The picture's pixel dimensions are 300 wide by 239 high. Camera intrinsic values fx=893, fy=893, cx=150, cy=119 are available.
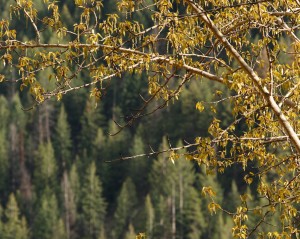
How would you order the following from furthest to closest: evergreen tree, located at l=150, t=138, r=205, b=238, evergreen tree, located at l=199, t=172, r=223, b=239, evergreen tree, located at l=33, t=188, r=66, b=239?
evergreen tree, located at l=33, t=188, r=66, b=239, evergreen tree, located at l=150, t=138, r=205, b=238, evergreen tree, located at l=199, t=172, r=223, b=239

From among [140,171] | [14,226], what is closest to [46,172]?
[140,171]

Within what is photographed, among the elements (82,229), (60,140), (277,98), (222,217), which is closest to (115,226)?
(82,229)

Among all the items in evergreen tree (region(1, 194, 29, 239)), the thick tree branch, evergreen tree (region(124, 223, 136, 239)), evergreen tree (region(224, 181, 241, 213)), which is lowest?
the thick tree branch

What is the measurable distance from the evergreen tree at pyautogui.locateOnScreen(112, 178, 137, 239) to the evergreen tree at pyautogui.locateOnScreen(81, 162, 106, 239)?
2.55 metres

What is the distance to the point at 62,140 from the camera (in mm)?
130500

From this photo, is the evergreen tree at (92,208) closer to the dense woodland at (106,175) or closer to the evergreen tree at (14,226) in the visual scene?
the dense woodland at (106,175)

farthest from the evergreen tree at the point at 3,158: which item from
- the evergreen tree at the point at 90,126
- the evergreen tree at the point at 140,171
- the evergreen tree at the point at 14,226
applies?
the evergreen tree at the point at 140,171

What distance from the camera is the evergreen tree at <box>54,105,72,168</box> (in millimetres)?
130000

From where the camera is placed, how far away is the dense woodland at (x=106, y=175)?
103000mm

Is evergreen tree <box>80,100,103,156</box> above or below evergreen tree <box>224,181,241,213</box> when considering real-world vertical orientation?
above

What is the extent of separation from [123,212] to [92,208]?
571cm

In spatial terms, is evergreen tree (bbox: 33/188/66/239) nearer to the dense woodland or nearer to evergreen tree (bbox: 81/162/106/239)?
the dense woodland

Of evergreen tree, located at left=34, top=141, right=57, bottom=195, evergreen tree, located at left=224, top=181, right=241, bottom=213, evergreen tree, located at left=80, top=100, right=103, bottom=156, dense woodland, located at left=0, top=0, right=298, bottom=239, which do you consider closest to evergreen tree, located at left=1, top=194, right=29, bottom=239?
dense woodland, located at left=0, top=0, right=298, bottom=239

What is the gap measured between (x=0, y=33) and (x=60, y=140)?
4795 inches
